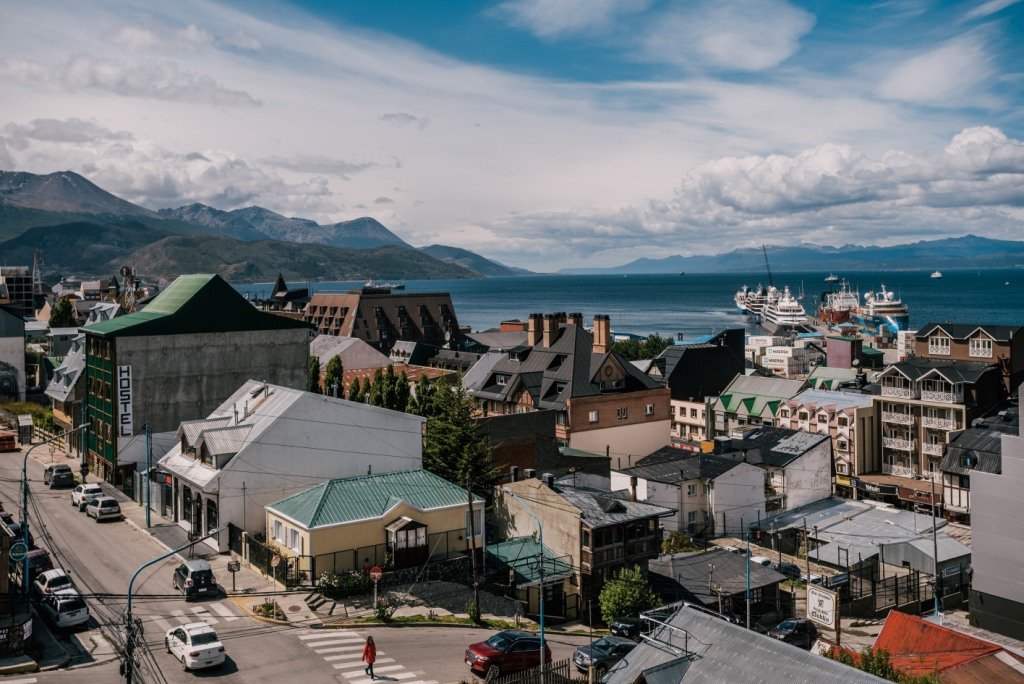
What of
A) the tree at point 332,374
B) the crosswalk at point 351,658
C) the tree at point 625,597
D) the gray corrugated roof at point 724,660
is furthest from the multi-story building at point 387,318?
the gray corrugated roof at point 724,660

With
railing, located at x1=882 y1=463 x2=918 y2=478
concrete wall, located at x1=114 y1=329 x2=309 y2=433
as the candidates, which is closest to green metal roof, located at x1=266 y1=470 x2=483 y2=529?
concrete wall, located at x1=114 y1=329 x2=309 y2=433

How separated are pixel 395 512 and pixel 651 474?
80.7ft

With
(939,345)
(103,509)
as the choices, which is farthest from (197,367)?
(939,345)

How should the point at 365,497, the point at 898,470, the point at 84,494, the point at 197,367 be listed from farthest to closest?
the point at 898,470, the point at 197,367, the point at 84,494, the point at 365,497

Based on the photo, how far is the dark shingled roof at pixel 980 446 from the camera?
199ft

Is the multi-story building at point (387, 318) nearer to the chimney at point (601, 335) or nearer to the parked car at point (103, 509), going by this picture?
the chimney at point (601, 335)

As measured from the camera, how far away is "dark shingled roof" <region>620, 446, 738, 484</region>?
6247 centimetres

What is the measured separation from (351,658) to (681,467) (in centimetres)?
3664

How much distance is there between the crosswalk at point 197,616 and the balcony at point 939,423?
61.3m

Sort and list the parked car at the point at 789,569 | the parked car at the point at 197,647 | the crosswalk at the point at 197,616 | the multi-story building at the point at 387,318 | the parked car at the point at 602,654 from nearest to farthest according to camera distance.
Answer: the parked car at the point at 197,647 < the parked car at the point at 602,654 < the crosswalk at the point at 197,616 < the parked car at the point at 789,569 < the multi-story building at the point at 387,318

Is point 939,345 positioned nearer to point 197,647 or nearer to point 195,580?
point 195,580

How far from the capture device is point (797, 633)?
42.4 m

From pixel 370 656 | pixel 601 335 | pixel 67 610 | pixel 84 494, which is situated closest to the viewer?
pixel 370 656

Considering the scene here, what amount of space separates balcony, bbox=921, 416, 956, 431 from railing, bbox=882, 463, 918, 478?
4362 mm
